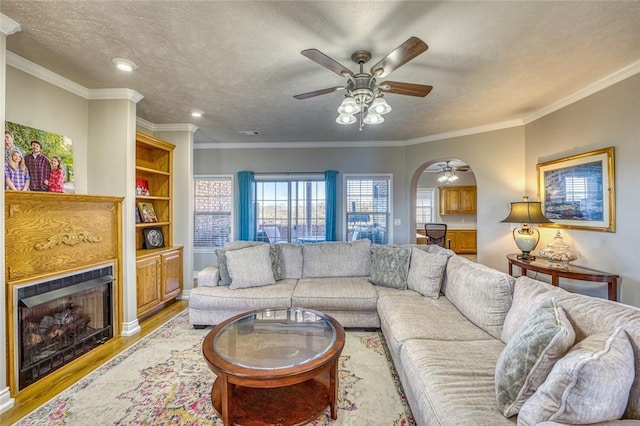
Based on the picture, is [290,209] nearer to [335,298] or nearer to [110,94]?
[335,298]

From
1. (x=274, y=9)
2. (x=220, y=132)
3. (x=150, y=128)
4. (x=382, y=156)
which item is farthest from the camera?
(x=382, y=156)

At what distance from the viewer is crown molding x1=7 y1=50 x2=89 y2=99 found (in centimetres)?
233

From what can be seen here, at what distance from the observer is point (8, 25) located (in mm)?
1887

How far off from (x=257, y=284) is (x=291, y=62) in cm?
233

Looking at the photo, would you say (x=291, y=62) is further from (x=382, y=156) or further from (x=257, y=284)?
(x=382, y=156)

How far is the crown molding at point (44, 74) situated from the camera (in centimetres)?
233

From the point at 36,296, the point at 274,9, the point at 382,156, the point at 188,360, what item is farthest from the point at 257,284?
the point at 382,156

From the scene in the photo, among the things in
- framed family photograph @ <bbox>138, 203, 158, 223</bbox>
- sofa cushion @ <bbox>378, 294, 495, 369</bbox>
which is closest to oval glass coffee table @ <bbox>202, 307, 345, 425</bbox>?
sofa cushion @ <bbox>378, 294, 495, 369</bbox>

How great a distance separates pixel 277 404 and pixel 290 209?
153 inches

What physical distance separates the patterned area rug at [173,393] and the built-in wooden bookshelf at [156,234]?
3.00ft

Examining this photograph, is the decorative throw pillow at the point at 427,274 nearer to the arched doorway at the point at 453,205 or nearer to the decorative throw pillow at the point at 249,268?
the decorative throw pillow at the point at 249,268

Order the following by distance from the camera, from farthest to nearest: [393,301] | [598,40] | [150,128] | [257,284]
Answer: [150,128], [257,284], [393,301], [598,40]

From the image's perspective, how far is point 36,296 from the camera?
2.17 metres

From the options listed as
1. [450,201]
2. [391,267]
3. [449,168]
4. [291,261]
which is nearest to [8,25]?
[291,261]
